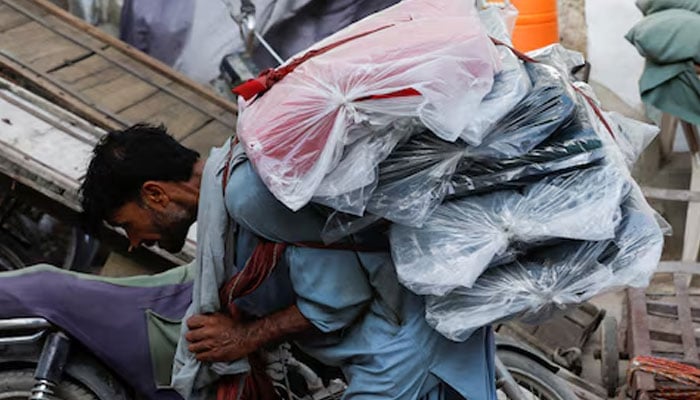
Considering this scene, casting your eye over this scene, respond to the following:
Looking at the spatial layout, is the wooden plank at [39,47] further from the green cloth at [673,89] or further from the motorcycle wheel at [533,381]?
the green cloth at [673,89]

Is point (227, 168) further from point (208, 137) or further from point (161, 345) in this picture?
point (208, 137)

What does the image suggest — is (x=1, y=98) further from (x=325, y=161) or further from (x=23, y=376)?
(x=325, y=161)

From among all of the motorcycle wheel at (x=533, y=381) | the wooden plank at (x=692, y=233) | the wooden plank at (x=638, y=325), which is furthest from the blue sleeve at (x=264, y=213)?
the wooden plank at (x=692, y=233)

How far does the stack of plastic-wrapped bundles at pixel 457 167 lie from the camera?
237 cm

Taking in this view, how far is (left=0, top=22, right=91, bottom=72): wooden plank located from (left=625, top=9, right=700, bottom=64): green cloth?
281cm

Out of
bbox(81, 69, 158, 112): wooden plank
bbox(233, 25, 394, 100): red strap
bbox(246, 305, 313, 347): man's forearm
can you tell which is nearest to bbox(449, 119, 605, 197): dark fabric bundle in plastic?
bbox(233, 25, 394, 100): red strap

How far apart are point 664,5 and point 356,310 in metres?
3.77

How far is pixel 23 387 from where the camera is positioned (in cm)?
316

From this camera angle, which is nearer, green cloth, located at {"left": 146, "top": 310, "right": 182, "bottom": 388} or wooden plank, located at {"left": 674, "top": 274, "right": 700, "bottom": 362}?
green cloth, located at {"left": 146, "top": 310, "right": 182, "bottom": 388}

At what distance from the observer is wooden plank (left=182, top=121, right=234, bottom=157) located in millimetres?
4789

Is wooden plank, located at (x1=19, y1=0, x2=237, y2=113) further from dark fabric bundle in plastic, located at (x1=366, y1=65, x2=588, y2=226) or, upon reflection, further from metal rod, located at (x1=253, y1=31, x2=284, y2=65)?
dark fabric bundle in plastic, located at (x1=366, y1=65, x2=588, y2=226)

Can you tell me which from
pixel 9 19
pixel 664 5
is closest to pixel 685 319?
pixel 664 5

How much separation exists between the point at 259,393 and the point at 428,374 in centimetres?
56

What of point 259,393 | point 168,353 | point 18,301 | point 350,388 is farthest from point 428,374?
point 18,301
